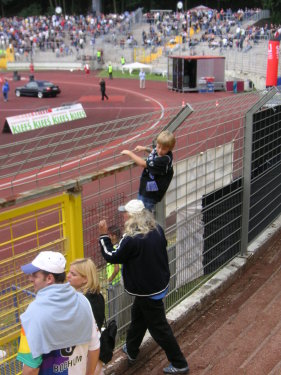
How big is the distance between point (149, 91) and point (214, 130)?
33467 millimetres

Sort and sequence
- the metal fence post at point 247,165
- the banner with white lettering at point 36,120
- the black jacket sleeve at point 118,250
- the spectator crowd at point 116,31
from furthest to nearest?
the spectator crowd at point 116,31 → the banner with white lettering at point 36,120 → the metal fence post at point 247,165 → the black jacket sleeve at point 118,250

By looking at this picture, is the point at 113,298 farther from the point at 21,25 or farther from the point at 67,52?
the point at 21,25

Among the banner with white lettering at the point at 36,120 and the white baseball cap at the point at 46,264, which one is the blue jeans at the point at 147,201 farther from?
the banner with white lettering at the point at 36,120

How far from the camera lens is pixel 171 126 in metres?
4.98

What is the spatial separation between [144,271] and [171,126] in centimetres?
160

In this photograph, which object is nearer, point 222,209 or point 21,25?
point 222,209

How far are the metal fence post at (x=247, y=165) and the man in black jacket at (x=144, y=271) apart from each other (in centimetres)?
278

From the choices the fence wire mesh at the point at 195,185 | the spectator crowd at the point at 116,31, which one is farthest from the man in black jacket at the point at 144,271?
the spectator crowd at the point at 116,31

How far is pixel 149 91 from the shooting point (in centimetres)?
3881

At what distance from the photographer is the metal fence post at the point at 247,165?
6.51 m

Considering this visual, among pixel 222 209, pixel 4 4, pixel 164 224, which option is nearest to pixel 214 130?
pixel 222 209

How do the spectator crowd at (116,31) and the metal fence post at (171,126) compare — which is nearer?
the metal fence post at (171,126)

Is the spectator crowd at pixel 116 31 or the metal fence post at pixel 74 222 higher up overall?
the spectator crowd at pixel 116 31

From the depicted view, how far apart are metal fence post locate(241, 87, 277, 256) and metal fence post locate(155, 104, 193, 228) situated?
5.90 feet
